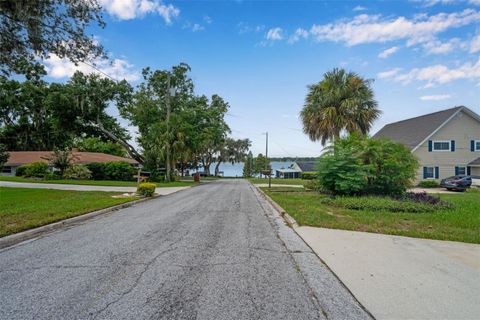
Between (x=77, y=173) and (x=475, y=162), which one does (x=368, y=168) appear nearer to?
(x=475, y=162)

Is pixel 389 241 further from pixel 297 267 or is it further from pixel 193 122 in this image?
pixel 193 122

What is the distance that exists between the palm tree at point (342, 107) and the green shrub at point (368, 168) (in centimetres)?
557

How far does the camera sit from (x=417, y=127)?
2350 cm

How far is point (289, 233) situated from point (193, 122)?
2488 centimetres

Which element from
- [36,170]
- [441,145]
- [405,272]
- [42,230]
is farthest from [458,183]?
[36,170]

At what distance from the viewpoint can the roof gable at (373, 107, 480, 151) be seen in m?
21.1

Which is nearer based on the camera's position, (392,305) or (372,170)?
(392,305)

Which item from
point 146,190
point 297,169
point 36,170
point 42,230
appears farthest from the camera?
point 297,169

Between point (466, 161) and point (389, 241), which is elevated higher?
point (466, 161)

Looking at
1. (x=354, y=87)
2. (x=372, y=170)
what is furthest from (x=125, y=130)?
(x=372, y=170)

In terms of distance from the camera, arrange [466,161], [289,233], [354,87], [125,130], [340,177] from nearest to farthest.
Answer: [289,233] < [340,177] < [354,87] < [466,161] < [125,130]

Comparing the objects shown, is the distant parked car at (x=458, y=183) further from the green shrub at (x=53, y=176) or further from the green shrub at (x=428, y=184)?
the green shrub at (x=53, y=176)

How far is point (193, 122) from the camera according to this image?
28719 mm

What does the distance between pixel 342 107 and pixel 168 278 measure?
1628 centimetres
